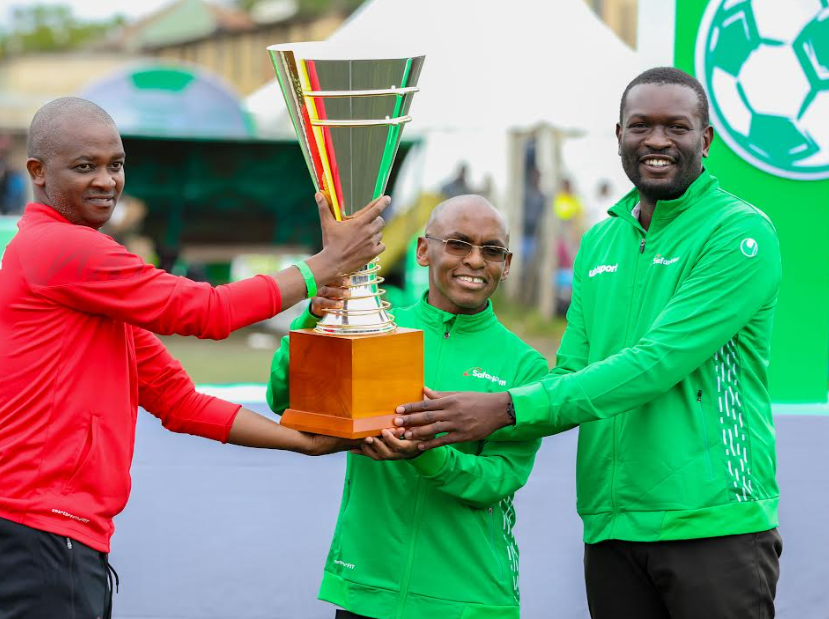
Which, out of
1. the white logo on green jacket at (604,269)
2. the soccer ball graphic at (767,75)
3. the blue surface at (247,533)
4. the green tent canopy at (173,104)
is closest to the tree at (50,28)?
the green tent canopy at (173,104)

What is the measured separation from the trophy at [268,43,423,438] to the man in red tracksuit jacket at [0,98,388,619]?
8.3 inches

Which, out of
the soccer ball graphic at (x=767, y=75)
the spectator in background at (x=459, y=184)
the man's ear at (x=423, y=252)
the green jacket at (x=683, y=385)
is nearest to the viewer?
the green jacket at (x=683, y=385)

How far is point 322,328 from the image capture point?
2918 mm

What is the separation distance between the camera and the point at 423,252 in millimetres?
3256

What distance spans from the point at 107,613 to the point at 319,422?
652 mm

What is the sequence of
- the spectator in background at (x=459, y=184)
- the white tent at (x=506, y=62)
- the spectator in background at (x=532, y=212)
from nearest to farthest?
the white tent at (x=506, y=62) < the spectator in background at (x=459, y=184) < the spectator in background at (x=532, y=212)

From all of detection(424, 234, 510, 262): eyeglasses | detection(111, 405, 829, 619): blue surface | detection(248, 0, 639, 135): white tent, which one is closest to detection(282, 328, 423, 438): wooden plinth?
detection(424, 234, 510, 262): eyeglasses

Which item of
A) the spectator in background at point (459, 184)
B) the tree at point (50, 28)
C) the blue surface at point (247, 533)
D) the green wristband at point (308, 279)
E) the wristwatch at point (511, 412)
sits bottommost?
the blue surface at point (247, 533)

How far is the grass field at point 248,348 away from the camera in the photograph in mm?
10172

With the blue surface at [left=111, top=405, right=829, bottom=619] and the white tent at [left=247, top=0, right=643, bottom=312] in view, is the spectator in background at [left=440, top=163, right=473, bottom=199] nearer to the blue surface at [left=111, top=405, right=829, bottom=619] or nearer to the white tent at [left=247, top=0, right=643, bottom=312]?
the white tent at [left=247, top=0, right=643, bottom=312]

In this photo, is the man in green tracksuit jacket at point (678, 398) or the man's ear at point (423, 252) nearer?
the man in green tracksuit jacket at point (678, 398)

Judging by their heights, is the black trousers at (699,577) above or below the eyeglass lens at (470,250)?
below

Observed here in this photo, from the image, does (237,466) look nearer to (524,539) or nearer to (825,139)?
(524,539)

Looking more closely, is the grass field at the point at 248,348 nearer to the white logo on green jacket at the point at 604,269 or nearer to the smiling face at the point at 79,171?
the white logo on green jacket at the point at 604,269
